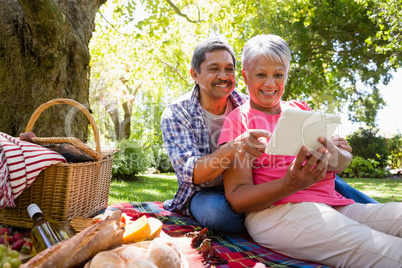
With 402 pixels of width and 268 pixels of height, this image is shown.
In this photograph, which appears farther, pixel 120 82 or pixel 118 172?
pixel 120 82

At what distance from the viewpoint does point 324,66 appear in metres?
14.6

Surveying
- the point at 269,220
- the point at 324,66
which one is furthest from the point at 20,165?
the point at 324,66

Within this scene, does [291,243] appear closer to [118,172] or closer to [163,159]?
[118,172]

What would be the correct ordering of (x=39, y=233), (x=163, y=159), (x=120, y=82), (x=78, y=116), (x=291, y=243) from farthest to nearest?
1. (x=120, y=82)
2. (x=163, y=159)
3. (x=78, y=116)
4. (x=291, y=243)
5. (x=39, y=233)

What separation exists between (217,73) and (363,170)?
12.1 m

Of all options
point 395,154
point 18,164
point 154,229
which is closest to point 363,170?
point 395,154

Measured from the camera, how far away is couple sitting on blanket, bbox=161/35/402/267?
6.01 feet

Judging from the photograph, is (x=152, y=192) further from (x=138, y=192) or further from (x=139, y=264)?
(x=139, y=264)

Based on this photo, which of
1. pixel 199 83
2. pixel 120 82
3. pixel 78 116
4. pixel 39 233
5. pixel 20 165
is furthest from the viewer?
pixel 120 82

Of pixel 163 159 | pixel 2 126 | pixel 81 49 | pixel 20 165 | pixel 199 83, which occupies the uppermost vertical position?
pixel 81 49

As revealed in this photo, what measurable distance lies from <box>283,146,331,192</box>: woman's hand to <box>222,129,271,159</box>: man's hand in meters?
0.24

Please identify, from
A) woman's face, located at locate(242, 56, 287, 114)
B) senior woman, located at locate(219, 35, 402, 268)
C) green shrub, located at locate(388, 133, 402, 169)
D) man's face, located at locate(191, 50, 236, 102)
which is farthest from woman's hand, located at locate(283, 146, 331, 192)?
green shrub, located at locate(388, 133, 402, 169)

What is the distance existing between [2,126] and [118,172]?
5.48 metres

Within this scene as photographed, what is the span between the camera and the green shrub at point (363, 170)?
1253cm
